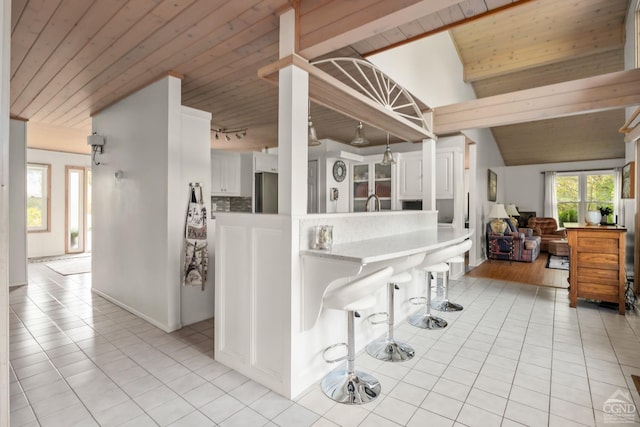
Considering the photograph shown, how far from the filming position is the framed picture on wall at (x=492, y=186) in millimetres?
7807

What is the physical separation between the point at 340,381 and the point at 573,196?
10.4 m

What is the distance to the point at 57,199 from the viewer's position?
7.14 metres

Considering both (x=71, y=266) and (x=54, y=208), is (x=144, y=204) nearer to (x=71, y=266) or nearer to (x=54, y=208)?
(x=71, y=266)

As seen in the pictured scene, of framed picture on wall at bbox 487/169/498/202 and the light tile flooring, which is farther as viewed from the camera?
framed picture on wall at bbox 487/169/498/202

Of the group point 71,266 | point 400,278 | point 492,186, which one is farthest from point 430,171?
point 71,266

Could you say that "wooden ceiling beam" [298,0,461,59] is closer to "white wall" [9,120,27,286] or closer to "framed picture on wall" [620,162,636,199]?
"framed picture on wall" [620,162,636,199]

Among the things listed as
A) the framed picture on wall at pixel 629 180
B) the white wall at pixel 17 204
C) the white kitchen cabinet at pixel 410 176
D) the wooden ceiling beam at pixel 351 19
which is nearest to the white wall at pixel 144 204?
the white wall at pixel 17 204

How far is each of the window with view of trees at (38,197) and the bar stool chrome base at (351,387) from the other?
310 inches

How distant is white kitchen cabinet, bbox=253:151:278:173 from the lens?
508cm

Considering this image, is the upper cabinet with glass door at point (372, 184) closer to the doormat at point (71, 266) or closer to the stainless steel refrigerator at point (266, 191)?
the stainless steel refrigerator at point (266, 191)

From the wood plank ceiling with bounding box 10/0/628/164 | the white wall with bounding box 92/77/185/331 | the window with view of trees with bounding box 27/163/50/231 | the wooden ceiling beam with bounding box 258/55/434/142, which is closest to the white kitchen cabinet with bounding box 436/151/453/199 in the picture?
→ the wood plank ceiling with bounding box 10/0/628/164

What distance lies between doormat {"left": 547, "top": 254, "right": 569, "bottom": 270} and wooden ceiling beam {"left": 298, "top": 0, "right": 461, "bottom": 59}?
6354 mm

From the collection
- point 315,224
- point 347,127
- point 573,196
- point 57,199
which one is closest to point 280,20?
point 315,224

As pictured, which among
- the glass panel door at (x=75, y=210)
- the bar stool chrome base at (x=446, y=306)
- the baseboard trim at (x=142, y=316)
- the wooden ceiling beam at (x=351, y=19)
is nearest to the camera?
the wooden ceiling beam at (x=351, y=19)
